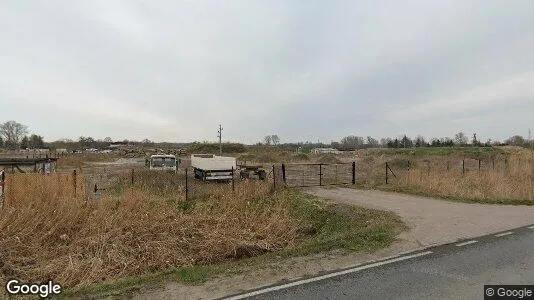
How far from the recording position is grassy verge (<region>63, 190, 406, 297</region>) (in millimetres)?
5371

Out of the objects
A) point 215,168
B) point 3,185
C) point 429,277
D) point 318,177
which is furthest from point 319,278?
point 318,177

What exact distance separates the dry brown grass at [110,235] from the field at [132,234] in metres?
0.02

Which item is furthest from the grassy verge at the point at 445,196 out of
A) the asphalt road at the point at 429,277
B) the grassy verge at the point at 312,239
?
the asphalt road at the point at 429,277

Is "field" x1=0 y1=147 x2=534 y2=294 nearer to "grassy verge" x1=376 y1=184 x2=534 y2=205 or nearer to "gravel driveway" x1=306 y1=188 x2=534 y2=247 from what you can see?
"gravel driveway" x1=306 y1=188 x2=534 y2=247

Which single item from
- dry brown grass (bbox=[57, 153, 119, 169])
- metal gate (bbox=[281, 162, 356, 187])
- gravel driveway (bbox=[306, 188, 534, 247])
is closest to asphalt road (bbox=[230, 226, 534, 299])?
gravel driveway (bbox=[306, 188, 534, 247])

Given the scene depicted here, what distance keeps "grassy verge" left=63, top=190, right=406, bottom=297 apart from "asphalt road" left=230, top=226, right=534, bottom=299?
1103mm

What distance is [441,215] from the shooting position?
35.2 ft

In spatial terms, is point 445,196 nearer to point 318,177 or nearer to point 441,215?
point 441,215

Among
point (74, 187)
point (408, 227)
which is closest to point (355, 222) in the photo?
point (408, 227)

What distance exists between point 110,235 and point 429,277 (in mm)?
6316

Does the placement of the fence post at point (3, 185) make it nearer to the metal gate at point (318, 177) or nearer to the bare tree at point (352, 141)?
the metal gate at point (318, 177)

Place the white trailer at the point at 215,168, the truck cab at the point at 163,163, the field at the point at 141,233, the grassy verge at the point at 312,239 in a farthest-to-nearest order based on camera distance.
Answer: the truck cab at the point at 163,163 < the white trailer at the point at 215,168 < the field at the point at 141,233 < the grassy verge at the point at 312,239

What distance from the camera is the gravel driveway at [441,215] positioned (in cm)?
838

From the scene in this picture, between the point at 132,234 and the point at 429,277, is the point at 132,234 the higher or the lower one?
the higher one
